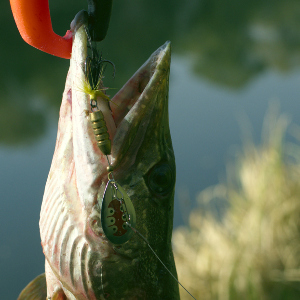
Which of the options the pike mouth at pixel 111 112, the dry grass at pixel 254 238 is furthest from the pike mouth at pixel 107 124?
the dry grass at pixel 254 238

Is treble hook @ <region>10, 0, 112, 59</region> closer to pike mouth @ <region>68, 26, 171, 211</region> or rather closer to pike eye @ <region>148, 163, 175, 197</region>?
pike mouth @ <region>68, 26, 171, 211</region>

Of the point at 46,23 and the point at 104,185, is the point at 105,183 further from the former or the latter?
the point at 46,23

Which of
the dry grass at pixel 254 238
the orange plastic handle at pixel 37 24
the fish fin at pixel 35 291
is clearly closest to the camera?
the orange plastic handle at pixel 37 24

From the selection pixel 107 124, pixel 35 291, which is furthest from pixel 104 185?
pixel 35 291

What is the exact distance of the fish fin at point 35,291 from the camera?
0.97 metres

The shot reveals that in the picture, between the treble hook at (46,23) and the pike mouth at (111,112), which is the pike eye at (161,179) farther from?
the treble hook at (46,23)

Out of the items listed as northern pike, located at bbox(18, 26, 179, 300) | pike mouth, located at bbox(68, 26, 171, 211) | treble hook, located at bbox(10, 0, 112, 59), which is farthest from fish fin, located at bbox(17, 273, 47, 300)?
treble hook, located at bbox(10, 0, 112, 59)

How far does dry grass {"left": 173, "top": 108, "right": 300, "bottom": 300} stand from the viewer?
7.79 ft

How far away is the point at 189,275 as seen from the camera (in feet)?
8.70

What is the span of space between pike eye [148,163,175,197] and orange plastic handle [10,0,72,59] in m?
0.30

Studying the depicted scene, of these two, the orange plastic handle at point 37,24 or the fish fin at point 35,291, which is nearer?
the orange plastic handle at point 37,24

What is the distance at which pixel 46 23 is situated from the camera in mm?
735

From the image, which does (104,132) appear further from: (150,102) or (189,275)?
(189,275)

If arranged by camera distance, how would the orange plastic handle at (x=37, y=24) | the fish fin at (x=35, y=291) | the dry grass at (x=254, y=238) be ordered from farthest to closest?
the dry grass at (x=254, y=238)
the fish fin at (x=35, y=291)
the orange plastic handle at (x=37, y=24)
